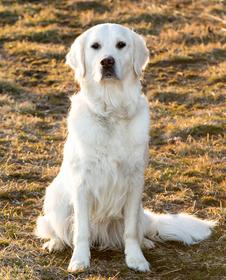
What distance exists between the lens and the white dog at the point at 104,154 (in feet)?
12.5

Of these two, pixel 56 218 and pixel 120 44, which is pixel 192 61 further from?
pixel 56 218

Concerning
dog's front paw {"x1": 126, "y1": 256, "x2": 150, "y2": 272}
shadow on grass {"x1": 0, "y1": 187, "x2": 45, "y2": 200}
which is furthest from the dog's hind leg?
shadow on grass {"x1": 0, "y1": 187, "x2": 45, "y2": 200}

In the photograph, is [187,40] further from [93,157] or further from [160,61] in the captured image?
[93,157]

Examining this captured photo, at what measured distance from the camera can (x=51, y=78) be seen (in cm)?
936

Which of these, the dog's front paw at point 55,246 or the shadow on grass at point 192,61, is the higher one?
the dog's front paw at point 55,246

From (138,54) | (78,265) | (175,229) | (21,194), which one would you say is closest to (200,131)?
(21,194)

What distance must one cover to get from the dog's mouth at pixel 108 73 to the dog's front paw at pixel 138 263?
1133mm

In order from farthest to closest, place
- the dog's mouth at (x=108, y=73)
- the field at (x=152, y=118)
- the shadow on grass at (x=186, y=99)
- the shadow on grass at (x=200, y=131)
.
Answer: the shadow on grass at (x=186, y=99) < the shadow on grass at (x=200, y=131) < the field at (x=152, y=118) < the dog's mouth at (x=108, y=73)

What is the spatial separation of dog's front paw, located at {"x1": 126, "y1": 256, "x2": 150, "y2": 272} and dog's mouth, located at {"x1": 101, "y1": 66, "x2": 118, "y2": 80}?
113 centimetres

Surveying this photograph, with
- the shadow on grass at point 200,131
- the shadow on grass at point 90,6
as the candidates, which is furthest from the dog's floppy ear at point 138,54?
the shadow on grass at point 90,6

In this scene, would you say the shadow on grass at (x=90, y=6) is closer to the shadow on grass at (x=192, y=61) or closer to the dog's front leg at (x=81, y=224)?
the shadow on grass at (x=192, y=61)

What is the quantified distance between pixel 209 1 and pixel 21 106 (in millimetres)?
6989

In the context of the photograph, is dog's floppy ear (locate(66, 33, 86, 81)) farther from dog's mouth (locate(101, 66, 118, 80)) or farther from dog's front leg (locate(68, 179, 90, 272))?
dog's front leg (locate(68, 179, 90, 272))

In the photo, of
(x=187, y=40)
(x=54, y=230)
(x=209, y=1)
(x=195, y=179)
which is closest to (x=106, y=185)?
(x=54, y=230)
